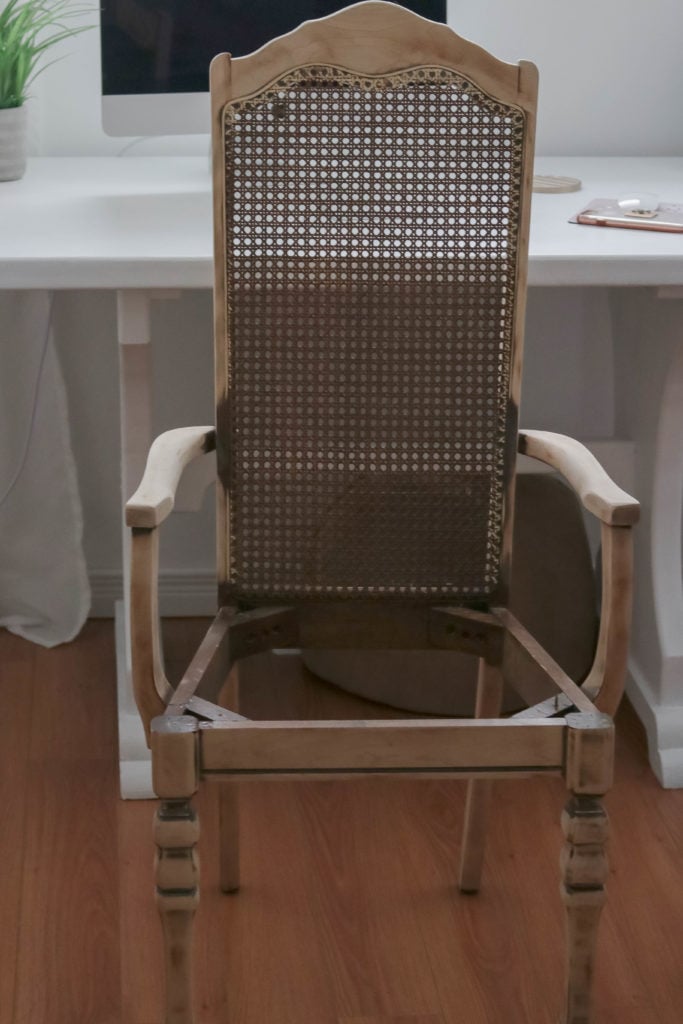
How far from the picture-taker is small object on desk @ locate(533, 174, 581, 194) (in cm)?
209

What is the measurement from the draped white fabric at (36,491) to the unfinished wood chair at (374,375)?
886mm

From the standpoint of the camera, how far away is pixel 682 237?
5.99 feet

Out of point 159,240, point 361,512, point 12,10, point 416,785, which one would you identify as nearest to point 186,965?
point 361,512

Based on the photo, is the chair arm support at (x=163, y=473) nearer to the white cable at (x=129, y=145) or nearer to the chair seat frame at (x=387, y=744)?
the chair seat frame at (x=387, y=744)

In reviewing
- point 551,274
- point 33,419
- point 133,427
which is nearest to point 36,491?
point 33,419

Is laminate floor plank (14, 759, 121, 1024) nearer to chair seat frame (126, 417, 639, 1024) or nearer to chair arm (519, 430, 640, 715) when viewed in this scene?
chair seat frame (126, 417, 639, 1024)

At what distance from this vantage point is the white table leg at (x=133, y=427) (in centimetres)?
181

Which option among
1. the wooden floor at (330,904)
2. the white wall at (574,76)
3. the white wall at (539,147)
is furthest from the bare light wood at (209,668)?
the white wall at (574,76)

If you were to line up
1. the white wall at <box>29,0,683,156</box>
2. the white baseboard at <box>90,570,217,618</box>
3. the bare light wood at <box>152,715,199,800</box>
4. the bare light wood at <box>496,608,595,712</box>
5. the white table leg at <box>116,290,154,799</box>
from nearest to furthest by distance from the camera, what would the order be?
the bare light wood at <box>152,715,199,800</box>, the bare light wood at <box>496,608,595,712</box>, the white table leg at <box>116,290,154,799</box>, the white wall at <box>29,0,683,156</box>, the white baseboard at <box>90,570,217,618</box>

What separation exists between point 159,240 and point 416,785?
0.85m

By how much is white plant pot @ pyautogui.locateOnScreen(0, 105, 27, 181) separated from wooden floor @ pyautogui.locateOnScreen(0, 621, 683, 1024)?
0.85 metres

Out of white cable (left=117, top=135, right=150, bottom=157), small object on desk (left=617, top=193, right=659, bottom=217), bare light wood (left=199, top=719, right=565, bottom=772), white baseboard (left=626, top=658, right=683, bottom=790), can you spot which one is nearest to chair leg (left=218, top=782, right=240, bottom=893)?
bare light wood (left=199, top=719, right=565, bottom=772)

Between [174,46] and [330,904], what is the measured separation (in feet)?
4.01

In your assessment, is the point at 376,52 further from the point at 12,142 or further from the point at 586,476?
the point at 12,142
